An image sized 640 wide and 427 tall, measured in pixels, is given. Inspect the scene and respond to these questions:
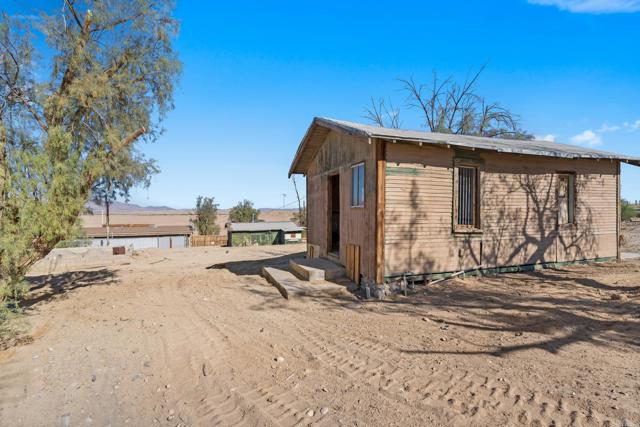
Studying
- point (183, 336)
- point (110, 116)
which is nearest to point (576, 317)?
point (183, 336)

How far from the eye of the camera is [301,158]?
13234 mm

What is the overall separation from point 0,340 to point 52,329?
92cm

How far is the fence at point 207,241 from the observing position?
127 ft

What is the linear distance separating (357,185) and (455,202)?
2441 millimetres

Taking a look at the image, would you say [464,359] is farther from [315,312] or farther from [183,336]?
[183,336]

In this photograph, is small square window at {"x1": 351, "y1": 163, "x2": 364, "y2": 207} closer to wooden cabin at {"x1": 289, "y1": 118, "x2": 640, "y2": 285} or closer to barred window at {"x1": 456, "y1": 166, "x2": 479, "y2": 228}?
wooden cabin at {"x1": 289, "y1": 118, "x2": 640, "y2": 285}

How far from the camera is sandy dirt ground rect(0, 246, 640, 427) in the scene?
11.3 feet

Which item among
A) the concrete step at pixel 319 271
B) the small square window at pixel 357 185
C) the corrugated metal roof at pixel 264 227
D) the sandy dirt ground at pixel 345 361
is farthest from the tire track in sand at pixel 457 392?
the corrugated metal roof at pixel 264 227

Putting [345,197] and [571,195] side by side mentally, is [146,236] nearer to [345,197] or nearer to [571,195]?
[345,197]

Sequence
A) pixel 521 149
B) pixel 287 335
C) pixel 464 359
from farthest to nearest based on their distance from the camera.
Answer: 1. pixel 521 149
2. pixel 287 335
3. pixel 464 359

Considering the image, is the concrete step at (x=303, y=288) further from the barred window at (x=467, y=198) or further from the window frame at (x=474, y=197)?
the barred window at (x=467, y=198)

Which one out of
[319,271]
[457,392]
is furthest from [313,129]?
[457,392]

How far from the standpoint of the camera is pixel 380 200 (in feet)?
26.5

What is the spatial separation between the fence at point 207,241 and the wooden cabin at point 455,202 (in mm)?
29702
